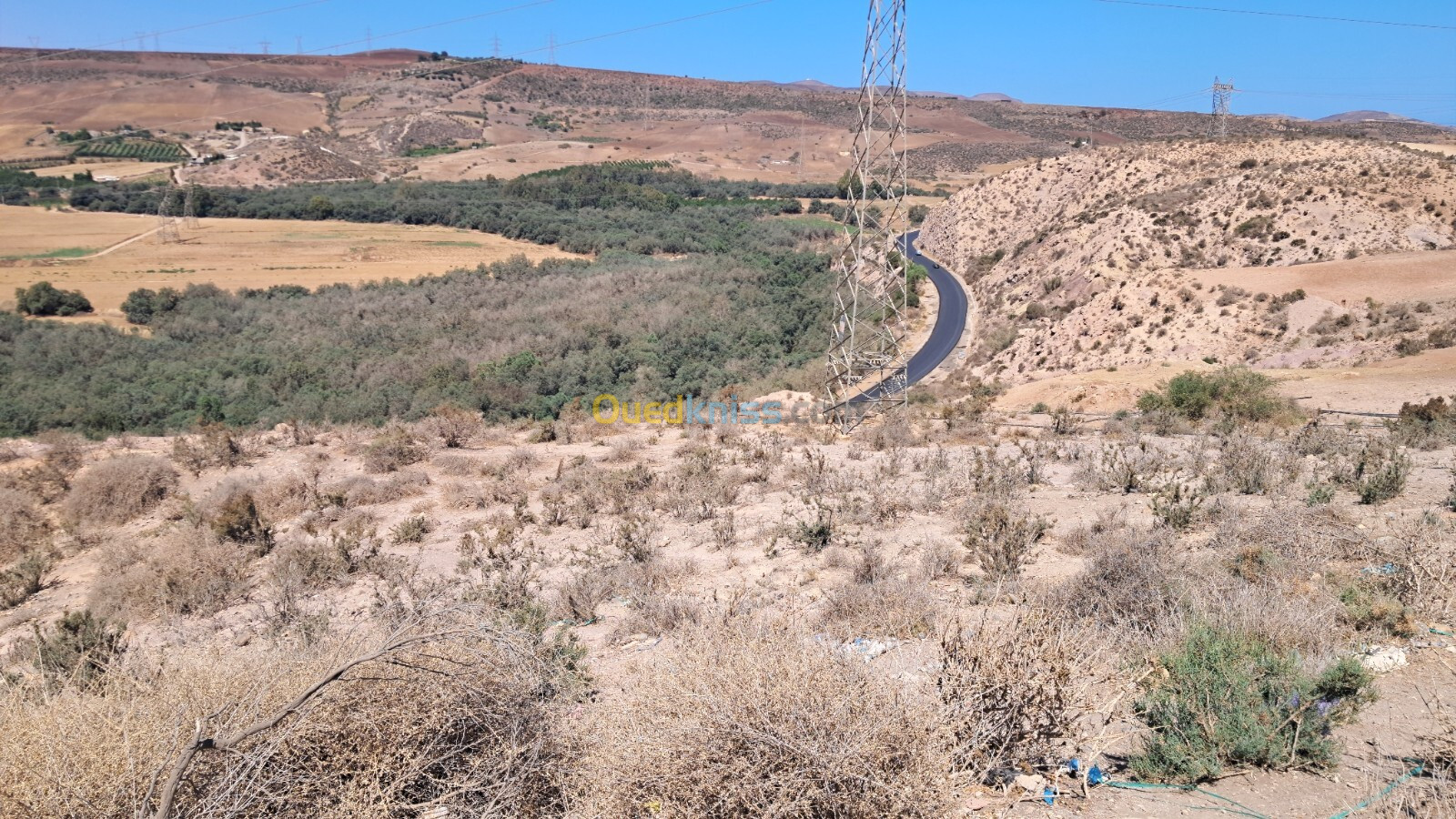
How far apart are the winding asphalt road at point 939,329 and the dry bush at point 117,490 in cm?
1860

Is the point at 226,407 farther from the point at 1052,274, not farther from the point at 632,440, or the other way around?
the point at 1052,274

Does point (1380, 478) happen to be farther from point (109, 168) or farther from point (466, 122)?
point (466, 122)

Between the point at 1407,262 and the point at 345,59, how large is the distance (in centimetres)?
17944

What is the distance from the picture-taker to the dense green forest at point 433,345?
26719mm

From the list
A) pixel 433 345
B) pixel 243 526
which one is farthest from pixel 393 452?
pixel 433 345

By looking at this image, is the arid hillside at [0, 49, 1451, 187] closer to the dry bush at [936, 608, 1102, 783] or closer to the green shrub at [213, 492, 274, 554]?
the green shrub at [213, 492, 274, 554]

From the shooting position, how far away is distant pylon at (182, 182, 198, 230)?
6419cm

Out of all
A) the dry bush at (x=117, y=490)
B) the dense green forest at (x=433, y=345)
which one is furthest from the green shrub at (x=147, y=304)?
the dry bush at (x=117, y=490)

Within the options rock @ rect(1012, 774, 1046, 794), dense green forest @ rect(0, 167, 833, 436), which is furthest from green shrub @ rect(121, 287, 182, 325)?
rock @ rect(1012, 774, 1046, 794)

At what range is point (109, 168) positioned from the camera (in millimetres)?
88188

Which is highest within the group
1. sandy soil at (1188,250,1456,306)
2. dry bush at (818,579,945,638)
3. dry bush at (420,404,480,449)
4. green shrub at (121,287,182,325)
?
sandy soil at (1188,250,1456,306)

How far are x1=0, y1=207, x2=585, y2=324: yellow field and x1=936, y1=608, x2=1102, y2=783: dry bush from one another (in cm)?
4558

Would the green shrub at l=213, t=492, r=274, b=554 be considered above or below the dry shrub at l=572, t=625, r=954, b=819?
below

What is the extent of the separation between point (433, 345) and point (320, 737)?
32.2 m
